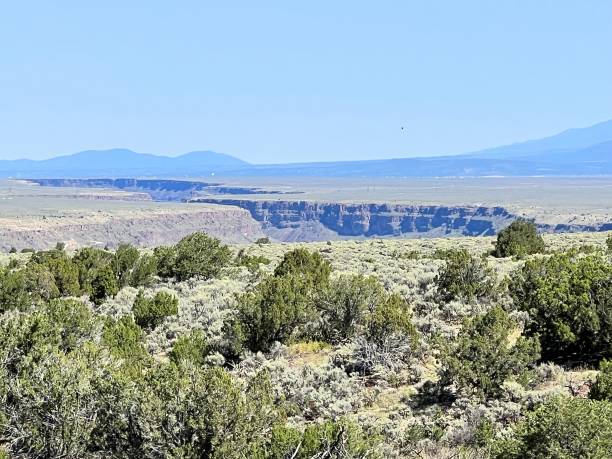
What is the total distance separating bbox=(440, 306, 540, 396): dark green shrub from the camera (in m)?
10.9

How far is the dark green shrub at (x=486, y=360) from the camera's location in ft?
35.8

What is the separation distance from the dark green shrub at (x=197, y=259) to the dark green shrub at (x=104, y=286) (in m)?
2.50

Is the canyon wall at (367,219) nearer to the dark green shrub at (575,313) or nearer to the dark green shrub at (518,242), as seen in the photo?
the dark green shrub at (518,242)

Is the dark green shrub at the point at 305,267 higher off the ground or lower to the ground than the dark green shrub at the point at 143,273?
higher

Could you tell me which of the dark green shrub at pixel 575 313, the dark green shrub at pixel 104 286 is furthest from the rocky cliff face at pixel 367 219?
the dark green shrub at pixel 575 313

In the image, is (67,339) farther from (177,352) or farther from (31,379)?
(31,379)

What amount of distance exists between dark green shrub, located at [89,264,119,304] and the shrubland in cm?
Result: 36

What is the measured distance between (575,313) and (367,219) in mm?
158015

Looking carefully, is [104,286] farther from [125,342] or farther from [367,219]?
[367,219]

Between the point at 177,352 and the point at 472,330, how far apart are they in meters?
5.07

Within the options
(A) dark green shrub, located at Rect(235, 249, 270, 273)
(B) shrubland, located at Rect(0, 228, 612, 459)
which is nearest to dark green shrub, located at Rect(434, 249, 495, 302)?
(B) shrubland, located at Rect(0, 228, 612, 459)

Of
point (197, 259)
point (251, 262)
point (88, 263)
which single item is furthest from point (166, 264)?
point (251, 262)

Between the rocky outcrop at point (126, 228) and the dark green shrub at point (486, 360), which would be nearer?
the dark green shrub at point (486, 360)

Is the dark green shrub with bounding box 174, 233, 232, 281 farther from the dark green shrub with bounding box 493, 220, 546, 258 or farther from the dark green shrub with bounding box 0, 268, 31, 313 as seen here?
the dark green shrub with bounding box 493, 220, 546, 258
